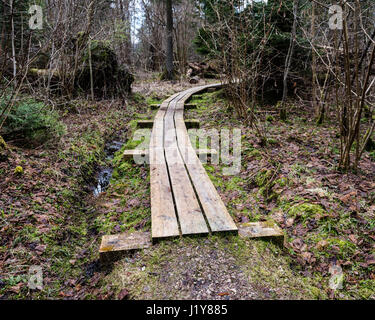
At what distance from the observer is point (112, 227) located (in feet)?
12.0

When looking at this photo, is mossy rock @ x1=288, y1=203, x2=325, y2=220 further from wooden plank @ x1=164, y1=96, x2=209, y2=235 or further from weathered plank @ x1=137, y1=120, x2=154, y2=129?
weathered plank @ x1=137, y1=120, x2=154, y2=129

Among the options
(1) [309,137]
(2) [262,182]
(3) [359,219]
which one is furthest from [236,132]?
(3) [359,219]

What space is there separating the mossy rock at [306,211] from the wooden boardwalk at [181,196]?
1010mm

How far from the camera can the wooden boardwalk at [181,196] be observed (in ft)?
9.32

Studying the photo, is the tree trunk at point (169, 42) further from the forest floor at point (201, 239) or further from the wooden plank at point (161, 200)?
the wooden plank at point (161, 200)

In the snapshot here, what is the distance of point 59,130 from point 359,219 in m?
5.58

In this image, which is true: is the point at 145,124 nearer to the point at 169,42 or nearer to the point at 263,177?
the point at 263,177

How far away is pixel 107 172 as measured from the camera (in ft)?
18.6

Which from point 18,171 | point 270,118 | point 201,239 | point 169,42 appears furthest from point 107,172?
point 169,42

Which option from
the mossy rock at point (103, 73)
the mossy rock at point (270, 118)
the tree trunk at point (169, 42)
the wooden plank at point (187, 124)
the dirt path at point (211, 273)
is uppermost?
the tree trunk at point (169, 42)

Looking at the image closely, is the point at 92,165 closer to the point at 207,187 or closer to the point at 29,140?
the point at 29,140

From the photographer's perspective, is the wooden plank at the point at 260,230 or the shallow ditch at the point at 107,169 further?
the shallow ditch at the point at 107,169

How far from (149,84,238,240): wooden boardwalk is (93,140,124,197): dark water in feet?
3.60

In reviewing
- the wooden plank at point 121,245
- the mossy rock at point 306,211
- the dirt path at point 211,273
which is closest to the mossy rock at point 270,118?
the mossy rock at point 306,211
